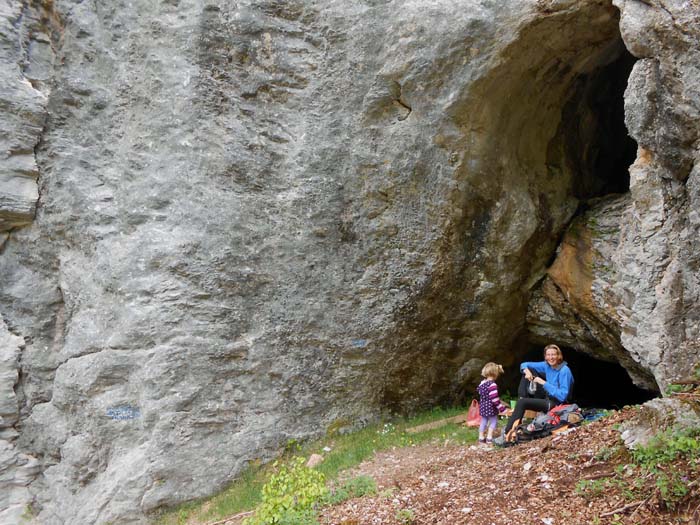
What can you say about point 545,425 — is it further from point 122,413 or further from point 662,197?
point 122,413

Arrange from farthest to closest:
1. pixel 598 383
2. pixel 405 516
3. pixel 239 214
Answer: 1. pixel 598 383
2. pixel 239 214
3. pixel 405 516

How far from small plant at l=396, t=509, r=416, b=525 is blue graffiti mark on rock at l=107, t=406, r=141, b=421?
134 inches

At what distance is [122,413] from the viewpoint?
21.4ft

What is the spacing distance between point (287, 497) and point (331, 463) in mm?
2238

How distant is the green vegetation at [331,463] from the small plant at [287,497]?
0.03 metres

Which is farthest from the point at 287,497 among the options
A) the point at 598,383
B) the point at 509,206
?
the point at 598,383

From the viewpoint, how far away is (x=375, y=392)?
25.1 feet

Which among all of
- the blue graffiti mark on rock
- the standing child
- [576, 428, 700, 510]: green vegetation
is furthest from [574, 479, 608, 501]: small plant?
the blue graffiti mark on rock

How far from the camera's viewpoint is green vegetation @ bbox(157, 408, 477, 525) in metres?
5.61

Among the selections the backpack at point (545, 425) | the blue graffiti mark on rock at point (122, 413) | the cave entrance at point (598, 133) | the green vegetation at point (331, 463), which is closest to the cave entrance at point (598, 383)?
the cave entrance at point (598, 133)

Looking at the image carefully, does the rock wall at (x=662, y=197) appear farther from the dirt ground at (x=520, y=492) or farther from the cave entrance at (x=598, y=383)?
the cave entrance at (x=598, y=383)

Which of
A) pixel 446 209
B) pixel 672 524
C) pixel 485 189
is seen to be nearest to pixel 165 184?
pixel 446 209

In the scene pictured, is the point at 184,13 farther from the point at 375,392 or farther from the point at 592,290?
the point at 592,290

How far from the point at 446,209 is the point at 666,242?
2684mm
